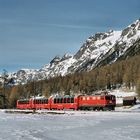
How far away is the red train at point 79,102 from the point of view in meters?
85.8

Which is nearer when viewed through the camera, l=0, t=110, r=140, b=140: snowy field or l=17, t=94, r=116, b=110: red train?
l=0, t=110, r=140, b=140: snowy field

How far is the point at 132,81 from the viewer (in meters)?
191

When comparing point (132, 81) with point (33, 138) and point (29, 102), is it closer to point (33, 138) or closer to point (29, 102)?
point (29, 102)

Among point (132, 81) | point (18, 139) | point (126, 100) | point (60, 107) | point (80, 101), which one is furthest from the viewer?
point (132, 81)

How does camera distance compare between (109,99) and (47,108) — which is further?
(47,108)

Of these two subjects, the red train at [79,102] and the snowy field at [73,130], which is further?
the red train at [79,102]

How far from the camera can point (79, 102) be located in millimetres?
92688

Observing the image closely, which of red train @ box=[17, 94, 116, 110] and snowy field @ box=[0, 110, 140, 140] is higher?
red train @ box=[17, 94, 116, 110]

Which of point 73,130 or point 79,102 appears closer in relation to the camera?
point 73,130

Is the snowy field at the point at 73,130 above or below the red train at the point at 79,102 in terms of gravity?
below

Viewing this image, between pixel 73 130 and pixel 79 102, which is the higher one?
pixel 79 102

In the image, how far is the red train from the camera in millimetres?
85812

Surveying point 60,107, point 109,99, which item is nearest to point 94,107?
point 109,99

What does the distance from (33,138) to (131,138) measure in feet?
24.1
